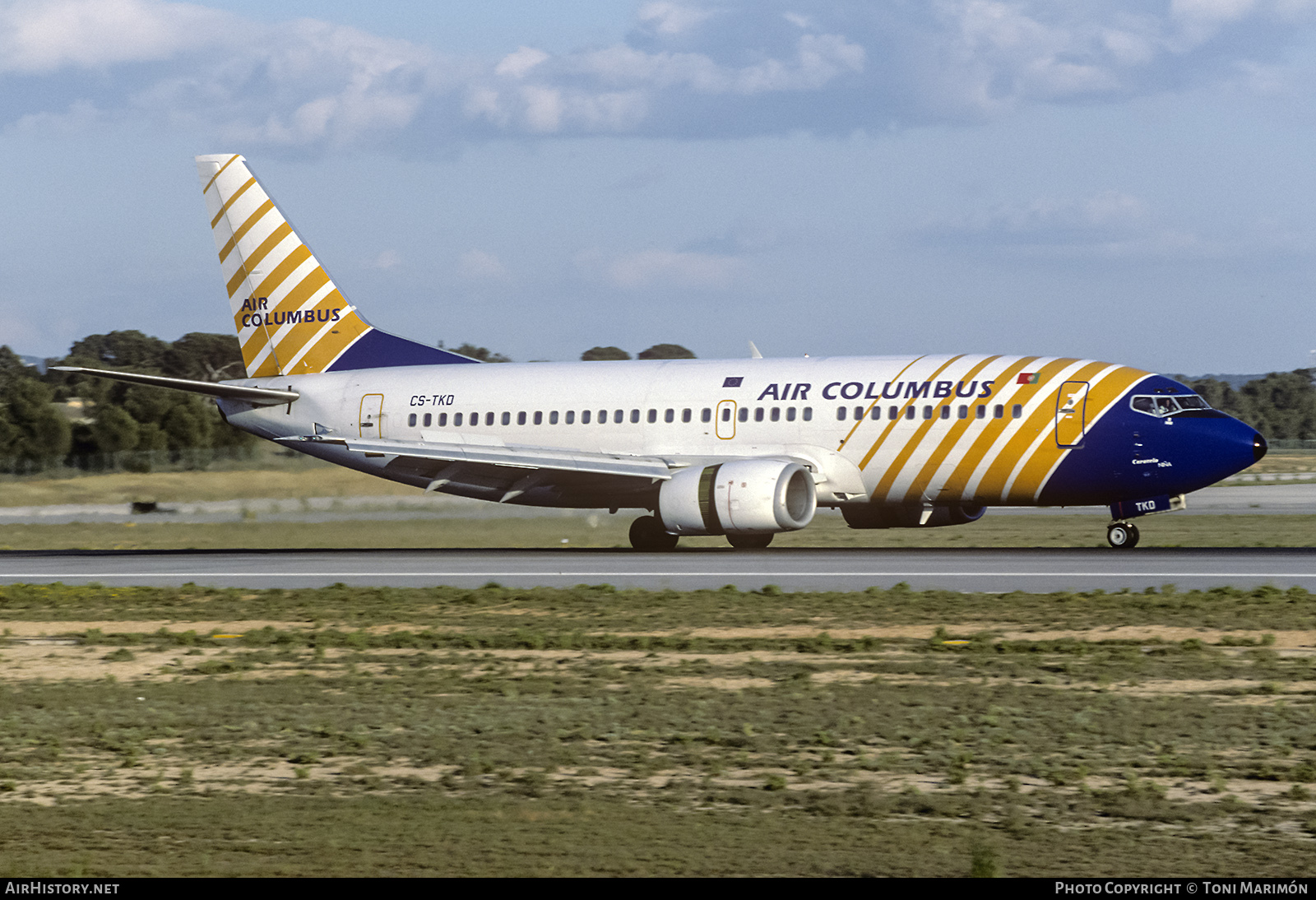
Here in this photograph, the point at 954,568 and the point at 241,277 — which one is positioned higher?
the point at 241,277

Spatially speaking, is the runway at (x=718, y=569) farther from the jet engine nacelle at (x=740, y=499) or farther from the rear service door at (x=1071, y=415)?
the rear service door at (x=1071, y=415)

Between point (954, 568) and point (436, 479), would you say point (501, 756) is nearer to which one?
point (954, 568)

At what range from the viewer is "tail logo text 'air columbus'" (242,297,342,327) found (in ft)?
120

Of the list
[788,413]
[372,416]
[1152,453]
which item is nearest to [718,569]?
[788,413]

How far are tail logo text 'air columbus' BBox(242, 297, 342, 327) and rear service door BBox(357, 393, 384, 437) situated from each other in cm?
275

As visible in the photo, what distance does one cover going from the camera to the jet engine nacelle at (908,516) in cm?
3033

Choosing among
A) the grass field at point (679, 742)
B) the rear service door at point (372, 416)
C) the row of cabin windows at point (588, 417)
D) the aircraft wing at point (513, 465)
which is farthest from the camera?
the rear service door at point (372, 416)

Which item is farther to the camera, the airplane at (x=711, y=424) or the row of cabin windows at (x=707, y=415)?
the row of cabin windows at (x=707, y=415)

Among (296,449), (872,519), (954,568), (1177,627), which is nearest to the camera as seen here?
(1177,627)

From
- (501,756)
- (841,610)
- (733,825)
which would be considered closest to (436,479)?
(841,610)

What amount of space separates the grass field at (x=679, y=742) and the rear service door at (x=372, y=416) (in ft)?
52.5

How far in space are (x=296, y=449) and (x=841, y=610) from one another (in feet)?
68.1

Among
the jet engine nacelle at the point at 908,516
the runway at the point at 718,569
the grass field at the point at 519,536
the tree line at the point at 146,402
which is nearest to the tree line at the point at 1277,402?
the tree line at the point at 146,402
